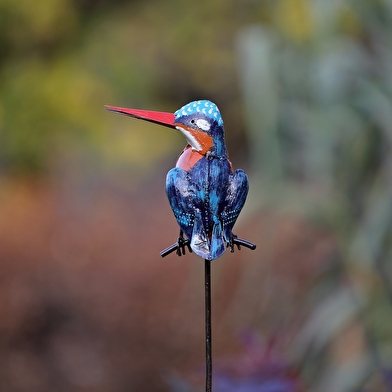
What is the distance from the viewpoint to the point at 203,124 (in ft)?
2.26

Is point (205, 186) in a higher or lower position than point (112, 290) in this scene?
lower

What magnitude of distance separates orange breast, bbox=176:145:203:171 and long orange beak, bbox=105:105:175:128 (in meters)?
0.04

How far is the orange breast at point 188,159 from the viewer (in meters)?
0.69

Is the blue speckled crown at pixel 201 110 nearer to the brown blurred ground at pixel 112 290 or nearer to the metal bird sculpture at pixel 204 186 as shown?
the metal bird sculpture at pixel 204 186

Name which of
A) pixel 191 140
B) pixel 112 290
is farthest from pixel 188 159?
pixel 112 290

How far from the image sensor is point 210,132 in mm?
690

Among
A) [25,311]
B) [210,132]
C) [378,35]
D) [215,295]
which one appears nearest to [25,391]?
[25,311]

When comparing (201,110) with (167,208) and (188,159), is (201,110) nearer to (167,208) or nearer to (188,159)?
(188,159)

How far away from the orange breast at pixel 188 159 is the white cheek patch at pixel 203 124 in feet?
0.09

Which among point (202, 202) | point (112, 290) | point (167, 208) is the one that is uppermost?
point (167, 208)

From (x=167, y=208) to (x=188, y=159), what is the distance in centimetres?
302

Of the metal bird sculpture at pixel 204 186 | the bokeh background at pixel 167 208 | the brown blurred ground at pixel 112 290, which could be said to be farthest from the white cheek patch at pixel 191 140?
the brown blurred ground at pixel 112 290

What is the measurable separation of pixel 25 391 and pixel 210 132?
1.94 m

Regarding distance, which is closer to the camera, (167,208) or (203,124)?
(203,124)
